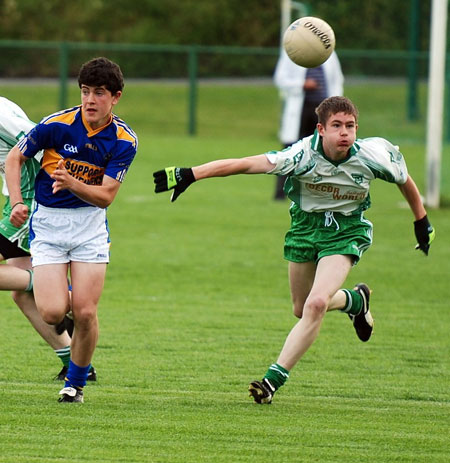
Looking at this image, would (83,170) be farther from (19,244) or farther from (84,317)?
(19,244)

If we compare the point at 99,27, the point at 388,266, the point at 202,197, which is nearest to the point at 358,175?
the point at 388,266

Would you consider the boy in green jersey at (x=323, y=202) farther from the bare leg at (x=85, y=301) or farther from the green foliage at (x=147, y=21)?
the green foliage at (x=147, y=21)

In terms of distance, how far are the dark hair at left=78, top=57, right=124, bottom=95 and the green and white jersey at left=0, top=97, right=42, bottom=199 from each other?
73cm

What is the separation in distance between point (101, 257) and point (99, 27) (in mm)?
36244

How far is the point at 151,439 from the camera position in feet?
17.3

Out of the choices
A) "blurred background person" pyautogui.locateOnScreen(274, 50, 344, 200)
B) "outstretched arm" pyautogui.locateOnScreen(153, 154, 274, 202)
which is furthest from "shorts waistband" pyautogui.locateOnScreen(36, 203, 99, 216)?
"blurred background person" pyautogui.locateOnScreen(274, 50, 344, 200)

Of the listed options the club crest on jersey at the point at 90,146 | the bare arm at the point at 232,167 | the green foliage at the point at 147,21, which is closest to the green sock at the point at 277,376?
the bare arm at the point at 232,167

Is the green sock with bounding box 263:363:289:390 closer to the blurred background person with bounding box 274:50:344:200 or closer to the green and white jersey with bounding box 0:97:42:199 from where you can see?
the green and white jersey with bounding box 0:97:42:199

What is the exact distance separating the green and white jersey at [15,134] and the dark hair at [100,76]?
73 cm

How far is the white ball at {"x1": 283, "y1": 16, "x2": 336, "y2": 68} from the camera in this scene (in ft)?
25.5

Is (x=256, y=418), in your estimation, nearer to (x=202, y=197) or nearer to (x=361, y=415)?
(x=361, y=415)

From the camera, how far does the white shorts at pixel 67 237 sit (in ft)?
19.3

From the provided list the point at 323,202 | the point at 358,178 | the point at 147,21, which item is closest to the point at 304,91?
the point at 323,202

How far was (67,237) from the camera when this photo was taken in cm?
589
